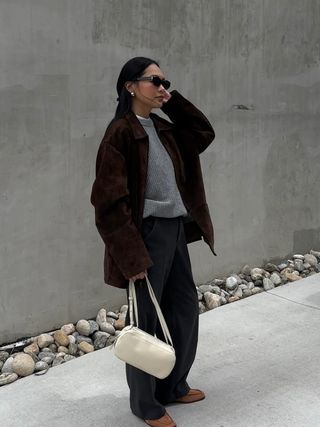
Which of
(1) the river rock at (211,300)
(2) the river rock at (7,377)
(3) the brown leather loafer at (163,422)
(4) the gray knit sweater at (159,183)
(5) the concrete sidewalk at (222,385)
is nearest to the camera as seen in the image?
(4) the gray knit sweater at (159,183)

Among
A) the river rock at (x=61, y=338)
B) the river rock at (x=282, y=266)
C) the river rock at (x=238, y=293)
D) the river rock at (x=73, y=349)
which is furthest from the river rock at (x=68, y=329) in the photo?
the river rock at (x=282, y=266)

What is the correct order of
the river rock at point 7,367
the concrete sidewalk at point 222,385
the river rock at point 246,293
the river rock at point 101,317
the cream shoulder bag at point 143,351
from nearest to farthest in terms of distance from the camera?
the cream shoulder bag at point 143,351 → the concrete sidewalk at point 222,385 → the river rock at point 7,367 → the river rock at point 101,317 → the river rock at point 246,293

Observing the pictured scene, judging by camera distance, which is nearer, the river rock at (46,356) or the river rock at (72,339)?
the river rock at (46,356)

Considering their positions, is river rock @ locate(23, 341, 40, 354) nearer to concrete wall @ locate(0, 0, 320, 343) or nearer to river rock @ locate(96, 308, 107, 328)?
concrete wall @ locate(0, 0, 320, 343)

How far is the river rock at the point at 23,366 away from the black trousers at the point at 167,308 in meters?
0.80

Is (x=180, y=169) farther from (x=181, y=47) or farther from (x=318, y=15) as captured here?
(x=318, y=15)

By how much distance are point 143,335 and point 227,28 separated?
9.84ft

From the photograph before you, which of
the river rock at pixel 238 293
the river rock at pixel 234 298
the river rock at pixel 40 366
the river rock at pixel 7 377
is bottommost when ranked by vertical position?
the river rock at pixel 7 377

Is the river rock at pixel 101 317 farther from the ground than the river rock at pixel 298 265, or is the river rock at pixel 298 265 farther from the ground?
the river rock at pixel 298 265

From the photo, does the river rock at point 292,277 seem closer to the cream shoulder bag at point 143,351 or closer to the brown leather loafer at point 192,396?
the brown leather loafer at point 192,396

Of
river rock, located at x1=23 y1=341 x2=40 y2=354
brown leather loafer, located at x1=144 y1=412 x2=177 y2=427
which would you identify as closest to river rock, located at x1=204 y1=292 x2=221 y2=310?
river rock, located at x1=23 y1=341 x2=40 y2=354

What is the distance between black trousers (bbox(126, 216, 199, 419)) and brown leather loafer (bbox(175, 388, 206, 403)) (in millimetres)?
46

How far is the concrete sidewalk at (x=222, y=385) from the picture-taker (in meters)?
2.87

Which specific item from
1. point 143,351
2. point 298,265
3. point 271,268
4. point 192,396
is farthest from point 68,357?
point 298,265
